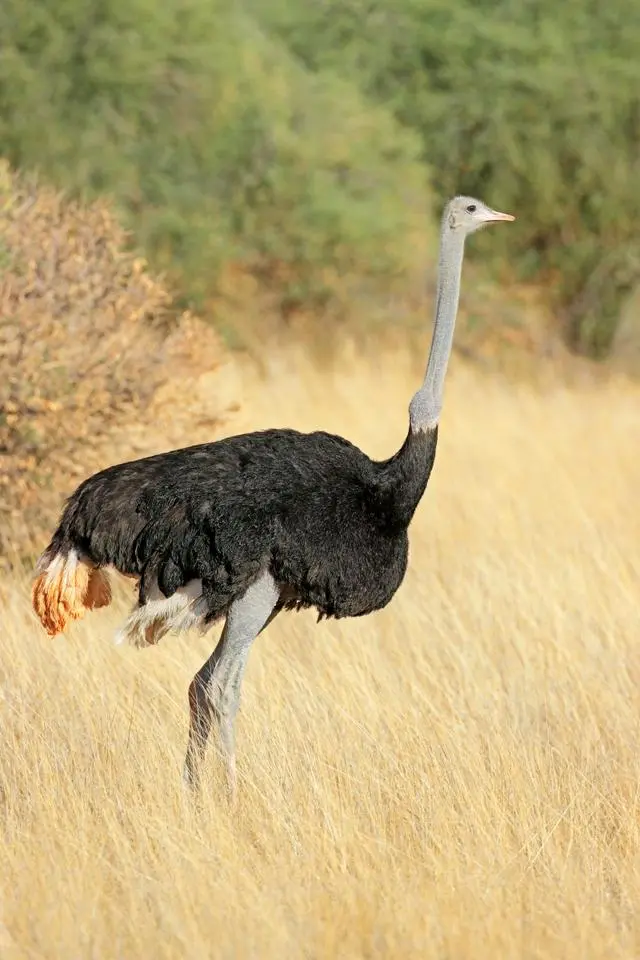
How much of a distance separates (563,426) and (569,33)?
15.6 feet

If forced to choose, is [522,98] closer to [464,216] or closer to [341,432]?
[341,432]

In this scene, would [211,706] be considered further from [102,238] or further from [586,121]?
[586,121]

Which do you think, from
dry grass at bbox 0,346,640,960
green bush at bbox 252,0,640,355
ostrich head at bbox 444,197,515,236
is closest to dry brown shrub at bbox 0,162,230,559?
dry grass at bbox 0,346,640,960

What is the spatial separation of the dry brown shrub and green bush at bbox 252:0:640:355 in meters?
8.32

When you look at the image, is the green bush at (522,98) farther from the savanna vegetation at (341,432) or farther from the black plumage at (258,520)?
the black plumage at (258,520)

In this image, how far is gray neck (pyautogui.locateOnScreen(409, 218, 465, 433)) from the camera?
4852 millimetres

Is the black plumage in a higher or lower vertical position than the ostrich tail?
higher

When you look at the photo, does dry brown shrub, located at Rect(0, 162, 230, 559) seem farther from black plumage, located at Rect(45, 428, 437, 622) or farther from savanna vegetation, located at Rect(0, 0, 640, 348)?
savanna vegetation, located at Rect(0, 0, 640, 348)

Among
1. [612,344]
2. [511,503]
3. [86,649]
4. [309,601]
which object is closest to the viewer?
[309,601]

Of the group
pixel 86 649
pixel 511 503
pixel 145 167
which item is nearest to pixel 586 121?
pixel 145 167

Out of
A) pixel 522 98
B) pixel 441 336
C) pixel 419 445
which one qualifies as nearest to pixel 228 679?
pixel 419 445

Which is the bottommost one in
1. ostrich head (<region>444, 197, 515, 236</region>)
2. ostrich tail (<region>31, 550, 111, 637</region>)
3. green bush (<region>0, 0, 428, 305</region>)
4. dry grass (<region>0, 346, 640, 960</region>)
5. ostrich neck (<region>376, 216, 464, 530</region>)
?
dry grass (<region>0, 346, 640, 960</region>)

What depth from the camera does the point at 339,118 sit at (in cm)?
1429

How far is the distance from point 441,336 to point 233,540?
33.3 inches
